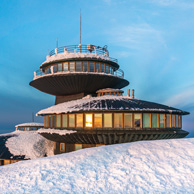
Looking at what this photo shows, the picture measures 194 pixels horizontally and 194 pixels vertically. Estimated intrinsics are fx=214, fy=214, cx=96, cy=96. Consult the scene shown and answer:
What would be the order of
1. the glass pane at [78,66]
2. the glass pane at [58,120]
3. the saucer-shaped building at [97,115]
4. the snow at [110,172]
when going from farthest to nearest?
the glass pane at [78,66], the glass pane at [58,120], the saucer-shaped building at [97,115], the snow at [110,172]

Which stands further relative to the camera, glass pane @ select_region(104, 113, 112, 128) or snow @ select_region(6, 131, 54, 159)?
snow @ select_region(6, 131, 54, 159)

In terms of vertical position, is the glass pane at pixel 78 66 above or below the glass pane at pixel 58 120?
above

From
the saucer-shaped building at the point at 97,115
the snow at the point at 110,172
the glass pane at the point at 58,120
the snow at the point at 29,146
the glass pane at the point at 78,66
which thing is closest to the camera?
the snow at the point at 110,172

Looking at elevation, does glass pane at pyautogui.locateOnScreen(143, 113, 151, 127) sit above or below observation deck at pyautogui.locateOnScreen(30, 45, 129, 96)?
below

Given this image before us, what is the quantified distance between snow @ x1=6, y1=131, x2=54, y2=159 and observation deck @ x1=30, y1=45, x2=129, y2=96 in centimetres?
910

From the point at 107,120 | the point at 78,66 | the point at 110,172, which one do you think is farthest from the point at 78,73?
the point at 110,172

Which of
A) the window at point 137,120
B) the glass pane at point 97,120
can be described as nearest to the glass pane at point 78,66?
the glass pane at point 97,120

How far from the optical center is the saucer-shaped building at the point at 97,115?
885 inches

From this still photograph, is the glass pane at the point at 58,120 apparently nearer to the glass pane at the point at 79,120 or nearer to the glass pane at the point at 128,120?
the glass pane at the point at 79,120

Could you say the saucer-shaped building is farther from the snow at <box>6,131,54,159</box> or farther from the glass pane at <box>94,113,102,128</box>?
the snow at <box>6,131,54,159</box>

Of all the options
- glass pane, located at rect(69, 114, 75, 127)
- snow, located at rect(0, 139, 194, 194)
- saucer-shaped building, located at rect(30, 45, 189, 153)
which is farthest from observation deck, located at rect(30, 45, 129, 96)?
snow, located at rect(0, 139, 194, 194)

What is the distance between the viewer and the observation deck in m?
30.3

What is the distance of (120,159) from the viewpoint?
433 inches

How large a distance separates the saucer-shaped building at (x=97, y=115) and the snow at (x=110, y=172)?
9.90m
